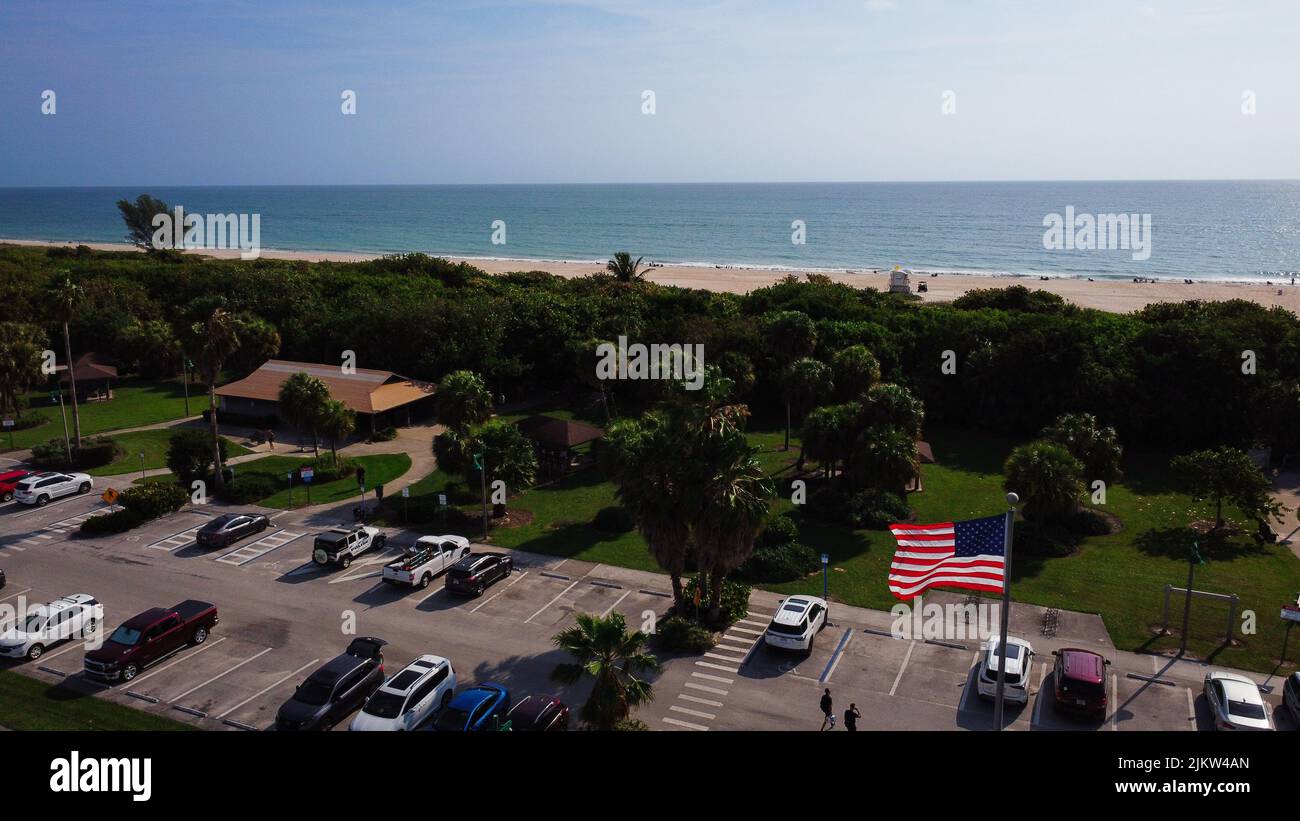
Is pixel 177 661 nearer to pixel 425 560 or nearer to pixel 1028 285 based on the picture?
pixel 425 560

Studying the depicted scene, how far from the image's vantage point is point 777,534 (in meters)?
34.8

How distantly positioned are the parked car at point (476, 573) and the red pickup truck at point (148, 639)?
7.72 meters

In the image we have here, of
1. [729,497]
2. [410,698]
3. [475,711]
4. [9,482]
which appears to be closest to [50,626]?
[410,698]

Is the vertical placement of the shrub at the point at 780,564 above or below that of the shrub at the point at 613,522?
below

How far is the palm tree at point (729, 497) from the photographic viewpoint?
25859 mm

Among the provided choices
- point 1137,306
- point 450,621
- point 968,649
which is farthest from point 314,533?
point 1137,306

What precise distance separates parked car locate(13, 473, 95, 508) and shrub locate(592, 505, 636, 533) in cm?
2546

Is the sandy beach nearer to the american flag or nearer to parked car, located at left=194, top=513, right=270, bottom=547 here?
parked car, located at left=194, top=513, right=270, bottom=547

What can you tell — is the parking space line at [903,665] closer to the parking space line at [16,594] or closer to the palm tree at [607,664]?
the palm tree at [607,664]

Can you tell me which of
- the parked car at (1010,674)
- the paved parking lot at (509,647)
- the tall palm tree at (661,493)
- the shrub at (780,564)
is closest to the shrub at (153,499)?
the paved parking lot at (509,647)

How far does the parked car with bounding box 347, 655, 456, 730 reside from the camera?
22.0m

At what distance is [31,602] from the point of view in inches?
1197

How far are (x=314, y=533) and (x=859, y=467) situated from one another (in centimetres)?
2359

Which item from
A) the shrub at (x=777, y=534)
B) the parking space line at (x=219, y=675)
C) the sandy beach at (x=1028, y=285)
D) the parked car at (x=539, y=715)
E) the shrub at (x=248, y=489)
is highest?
the sandy beach at (x=1028, y=285)
